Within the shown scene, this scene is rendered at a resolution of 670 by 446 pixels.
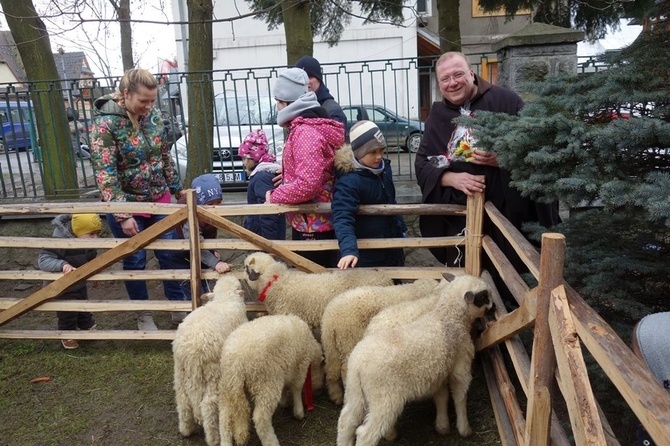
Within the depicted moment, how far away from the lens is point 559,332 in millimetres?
2080

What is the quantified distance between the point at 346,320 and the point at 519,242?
1.21 metres

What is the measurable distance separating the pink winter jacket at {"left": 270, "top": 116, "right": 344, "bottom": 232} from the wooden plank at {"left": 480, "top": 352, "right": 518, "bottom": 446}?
5.73 ft

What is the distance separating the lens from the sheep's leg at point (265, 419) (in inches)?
124

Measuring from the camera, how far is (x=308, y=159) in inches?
151

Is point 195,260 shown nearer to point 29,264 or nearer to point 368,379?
point 368,379

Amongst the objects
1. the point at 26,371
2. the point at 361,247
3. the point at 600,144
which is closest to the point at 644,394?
the point at 600,144

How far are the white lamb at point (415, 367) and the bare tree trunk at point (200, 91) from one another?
14.5ft

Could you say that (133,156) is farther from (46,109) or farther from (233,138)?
(233,138)

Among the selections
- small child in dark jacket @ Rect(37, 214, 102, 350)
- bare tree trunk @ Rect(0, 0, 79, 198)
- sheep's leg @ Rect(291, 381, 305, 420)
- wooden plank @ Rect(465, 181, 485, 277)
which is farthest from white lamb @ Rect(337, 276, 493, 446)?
bare tree trunk @ Rect(0, 0, 79, 198)

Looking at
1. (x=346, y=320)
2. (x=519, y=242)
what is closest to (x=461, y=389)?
(x=346, y=320)

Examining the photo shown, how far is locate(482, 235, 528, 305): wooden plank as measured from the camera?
2957 mm

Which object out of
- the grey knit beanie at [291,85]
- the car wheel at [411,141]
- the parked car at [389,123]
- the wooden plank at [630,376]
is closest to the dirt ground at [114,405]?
the wooden plank at [630,376]

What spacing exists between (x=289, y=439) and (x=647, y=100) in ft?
9.32

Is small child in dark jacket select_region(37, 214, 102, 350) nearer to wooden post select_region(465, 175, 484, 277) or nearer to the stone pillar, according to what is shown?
wooden post select_region(465, 175, 484, 277)
